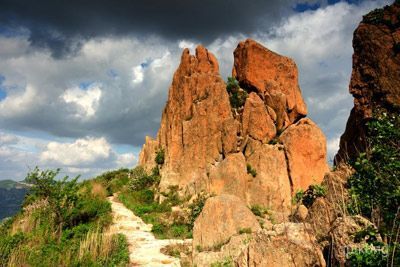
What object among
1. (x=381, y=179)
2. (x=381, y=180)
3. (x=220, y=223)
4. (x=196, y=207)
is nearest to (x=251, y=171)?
(x=196, y=207)

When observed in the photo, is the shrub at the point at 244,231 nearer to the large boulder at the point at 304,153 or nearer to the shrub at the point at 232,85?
the large boulder at the point at 304,153

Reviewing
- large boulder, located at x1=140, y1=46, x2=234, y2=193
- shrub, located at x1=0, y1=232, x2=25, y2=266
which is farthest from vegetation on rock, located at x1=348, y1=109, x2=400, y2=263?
large boulder, located at x1=140, y1=46, x2=234, y2=193

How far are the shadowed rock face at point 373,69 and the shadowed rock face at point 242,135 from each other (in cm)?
1240

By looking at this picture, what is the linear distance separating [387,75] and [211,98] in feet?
60.4

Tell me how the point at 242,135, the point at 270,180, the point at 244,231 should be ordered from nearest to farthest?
the point at 244,231 → the point at 270,180 → the point at 242,135

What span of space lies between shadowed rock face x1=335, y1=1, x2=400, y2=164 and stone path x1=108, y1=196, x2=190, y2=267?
9.15m

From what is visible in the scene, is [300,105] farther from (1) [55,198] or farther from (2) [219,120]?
(1) [55,198]

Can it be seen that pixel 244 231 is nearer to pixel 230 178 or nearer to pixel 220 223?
pixel 220 223

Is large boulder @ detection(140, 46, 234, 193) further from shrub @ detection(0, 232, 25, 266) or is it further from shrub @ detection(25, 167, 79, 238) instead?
shrub @ detection(0, 232, 25, 266)

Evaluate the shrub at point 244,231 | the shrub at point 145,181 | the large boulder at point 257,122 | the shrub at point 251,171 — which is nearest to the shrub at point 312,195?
the shrub at point 244,231

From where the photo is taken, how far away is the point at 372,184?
786 cm

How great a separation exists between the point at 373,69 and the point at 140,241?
1435 cm

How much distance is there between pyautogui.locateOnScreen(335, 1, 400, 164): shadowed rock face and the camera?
1427 cm

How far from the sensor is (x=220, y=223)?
519 inches
